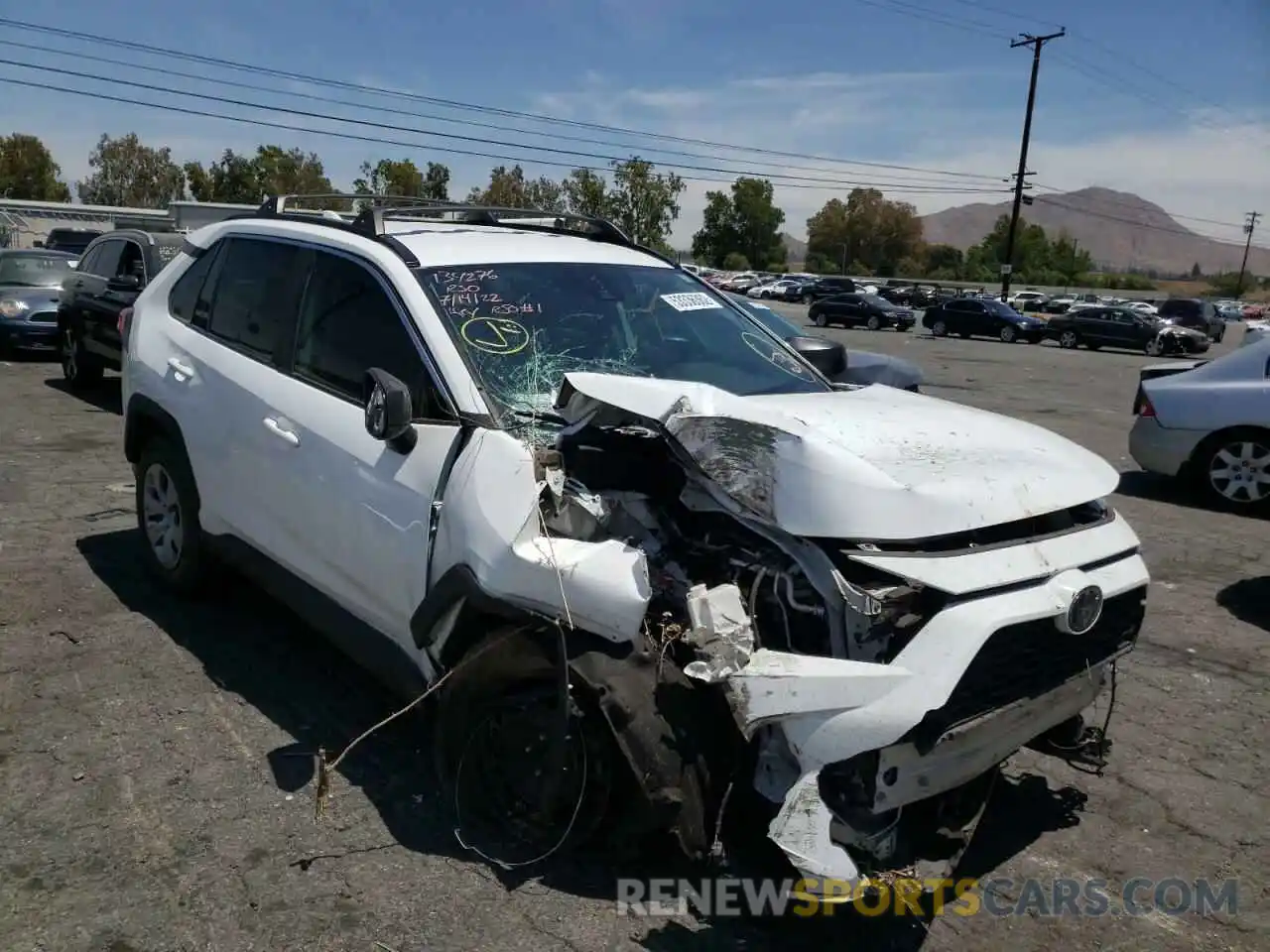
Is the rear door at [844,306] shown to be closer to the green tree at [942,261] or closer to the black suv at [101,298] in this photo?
the black suv at [101,298]

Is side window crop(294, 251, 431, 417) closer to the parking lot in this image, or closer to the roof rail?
the roof rail

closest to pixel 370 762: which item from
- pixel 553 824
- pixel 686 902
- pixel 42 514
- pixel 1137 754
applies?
pixel 553 824

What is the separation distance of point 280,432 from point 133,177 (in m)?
93.0

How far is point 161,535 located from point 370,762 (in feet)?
6.95

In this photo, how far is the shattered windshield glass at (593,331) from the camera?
355 centimetres

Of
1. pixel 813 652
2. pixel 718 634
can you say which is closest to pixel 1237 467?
pixel 813 652

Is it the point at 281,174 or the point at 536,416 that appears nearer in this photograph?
the point at 536,416

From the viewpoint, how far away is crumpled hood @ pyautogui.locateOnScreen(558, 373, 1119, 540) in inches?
105

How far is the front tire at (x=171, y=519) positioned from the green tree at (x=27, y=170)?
82508 mm

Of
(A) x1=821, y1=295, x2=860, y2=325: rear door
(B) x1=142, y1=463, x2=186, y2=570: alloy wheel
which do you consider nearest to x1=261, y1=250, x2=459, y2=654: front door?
(B) x1=142, y1=463, x2=186, y2=570: alloy wheel

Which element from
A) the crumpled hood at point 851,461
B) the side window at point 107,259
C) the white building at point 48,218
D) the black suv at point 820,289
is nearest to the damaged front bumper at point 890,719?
the crumpled hood at point 851,461

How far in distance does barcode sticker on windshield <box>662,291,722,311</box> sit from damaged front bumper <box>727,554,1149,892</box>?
1993 millimetres

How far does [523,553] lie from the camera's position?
2914 millimetres

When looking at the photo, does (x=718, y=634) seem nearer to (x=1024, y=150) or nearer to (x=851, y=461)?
(x=851, y=461)
